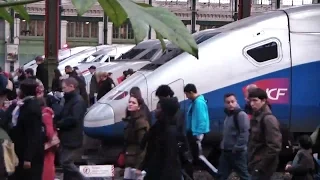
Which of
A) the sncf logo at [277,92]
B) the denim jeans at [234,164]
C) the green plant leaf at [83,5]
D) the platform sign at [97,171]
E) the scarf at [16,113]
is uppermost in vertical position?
the green plant leaf at [83,5]

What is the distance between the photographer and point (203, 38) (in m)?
15.2

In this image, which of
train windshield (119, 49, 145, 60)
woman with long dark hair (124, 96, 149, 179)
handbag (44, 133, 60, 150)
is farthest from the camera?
train windshield (119, 49, 145, 60)

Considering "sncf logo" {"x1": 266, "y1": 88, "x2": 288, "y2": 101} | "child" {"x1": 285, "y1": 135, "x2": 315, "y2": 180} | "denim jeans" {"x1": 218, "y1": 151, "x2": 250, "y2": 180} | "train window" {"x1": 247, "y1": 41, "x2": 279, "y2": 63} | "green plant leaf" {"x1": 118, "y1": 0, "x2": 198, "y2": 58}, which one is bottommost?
"denim jeans" {"x1": 218, "y1": 151, "x2": 250, "y2": 180}

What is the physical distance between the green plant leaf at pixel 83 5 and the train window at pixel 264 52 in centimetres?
1345

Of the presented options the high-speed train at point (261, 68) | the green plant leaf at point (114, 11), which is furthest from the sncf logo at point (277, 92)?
the green plant leaf at point (114, 11)

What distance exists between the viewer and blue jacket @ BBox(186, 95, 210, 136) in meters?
13.0

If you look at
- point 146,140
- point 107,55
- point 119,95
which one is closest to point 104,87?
point 119,95

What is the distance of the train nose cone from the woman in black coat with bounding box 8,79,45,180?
499 centimetres

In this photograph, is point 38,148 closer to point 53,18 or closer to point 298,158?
point 298,158

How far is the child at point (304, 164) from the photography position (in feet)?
32.8

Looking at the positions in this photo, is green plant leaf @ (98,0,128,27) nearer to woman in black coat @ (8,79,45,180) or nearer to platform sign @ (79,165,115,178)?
woman in black coat @ (8,79,45,180)

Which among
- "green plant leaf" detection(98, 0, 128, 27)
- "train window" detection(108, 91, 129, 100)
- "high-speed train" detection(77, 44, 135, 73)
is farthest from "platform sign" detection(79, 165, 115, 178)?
"high-speed train" detection(77, 44, 135, 73)

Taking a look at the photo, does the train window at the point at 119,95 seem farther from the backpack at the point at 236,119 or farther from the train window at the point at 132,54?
the train window at the point at 132,54

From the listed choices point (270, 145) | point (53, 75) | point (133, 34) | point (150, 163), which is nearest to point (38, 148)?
point (150, 163)
